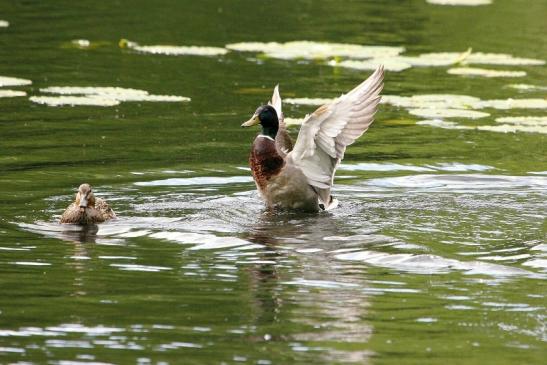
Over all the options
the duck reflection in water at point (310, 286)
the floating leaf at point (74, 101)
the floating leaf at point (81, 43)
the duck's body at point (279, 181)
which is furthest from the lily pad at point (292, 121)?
the floating leaf at point (81, 43)

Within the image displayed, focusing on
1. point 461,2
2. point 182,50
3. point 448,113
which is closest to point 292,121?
point 448,113

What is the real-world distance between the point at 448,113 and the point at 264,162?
4588mm

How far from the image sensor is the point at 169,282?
873 cm

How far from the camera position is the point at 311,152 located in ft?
39.5

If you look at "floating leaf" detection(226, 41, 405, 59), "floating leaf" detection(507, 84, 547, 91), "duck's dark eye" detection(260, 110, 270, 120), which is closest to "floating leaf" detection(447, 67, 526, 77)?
"floating leaf" detection(507, 84, 547, 91)

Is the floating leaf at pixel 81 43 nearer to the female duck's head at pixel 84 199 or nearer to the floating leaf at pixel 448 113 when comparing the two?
the floating leaf at pixel 448 113

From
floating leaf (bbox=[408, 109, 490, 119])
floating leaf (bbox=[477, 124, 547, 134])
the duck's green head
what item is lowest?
floating leaf (bbox=[477, 124, 547, 134])

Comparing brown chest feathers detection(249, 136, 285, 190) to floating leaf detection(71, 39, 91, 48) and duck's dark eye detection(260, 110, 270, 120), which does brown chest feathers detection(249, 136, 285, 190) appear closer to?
duck's dark eye detection(260, 110, 270, 120)

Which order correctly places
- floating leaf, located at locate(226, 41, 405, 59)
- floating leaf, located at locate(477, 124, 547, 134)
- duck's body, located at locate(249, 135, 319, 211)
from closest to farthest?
duck's body, located at locate(249, 135, 319, 211) < floating leaf, located at locate(477, 124, 547, 134) < floating leaf, located at locate(226, 41, 405, 59)

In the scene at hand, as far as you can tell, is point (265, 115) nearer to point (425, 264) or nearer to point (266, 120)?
point (266, 120)

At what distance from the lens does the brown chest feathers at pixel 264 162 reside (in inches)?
479

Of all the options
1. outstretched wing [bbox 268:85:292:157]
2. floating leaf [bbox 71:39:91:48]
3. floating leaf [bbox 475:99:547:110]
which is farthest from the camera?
floating leaf [bbox 71:39:91:48]

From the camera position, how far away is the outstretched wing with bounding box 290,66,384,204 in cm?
1162

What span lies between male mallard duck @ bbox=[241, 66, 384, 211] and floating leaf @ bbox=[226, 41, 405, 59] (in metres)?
7.68
